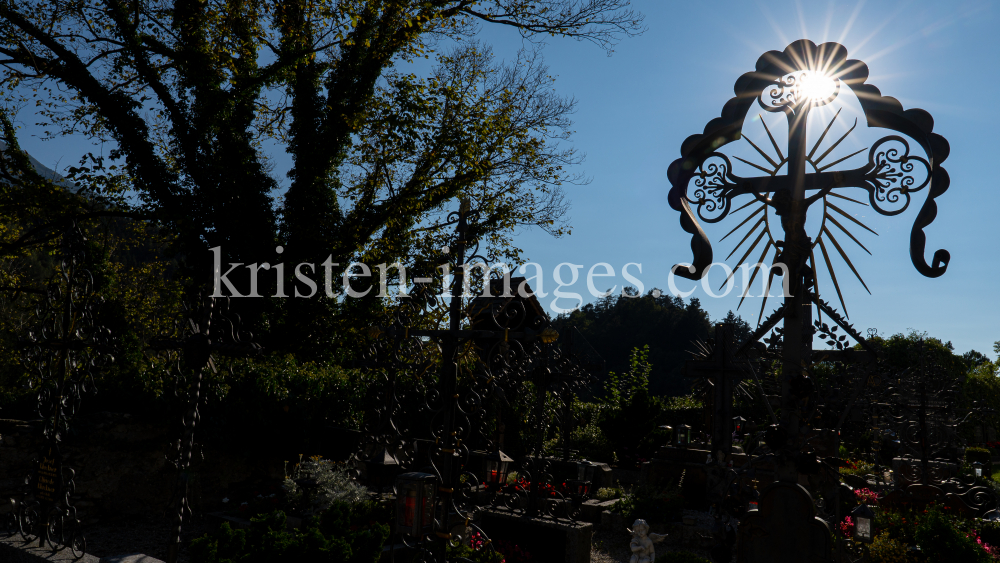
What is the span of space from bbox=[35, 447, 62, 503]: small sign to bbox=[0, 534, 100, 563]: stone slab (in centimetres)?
44

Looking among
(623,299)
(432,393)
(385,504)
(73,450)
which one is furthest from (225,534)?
(623,299)

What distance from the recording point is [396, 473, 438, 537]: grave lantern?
15.6ft

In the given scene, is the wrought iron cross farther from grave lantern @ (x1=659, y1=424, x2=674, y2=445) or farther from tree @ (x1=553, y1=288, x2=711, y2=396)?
tree @ (x1=553, y1=288, x2=711, y2=396)

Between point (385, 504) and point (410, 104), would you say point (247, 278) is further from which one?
point (385, 504)

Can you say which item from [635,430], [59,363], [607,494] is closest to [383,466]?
[59,363]

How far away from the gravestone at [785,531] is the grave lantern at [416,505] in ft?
8.24

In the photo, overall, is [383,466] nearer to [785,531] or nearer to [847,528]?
[785,531]

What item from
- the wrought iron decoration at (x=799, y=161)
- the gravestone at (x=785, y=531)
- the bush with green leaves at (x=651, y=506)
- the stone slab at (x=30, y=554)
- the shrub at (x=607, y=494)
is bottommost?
the shrub at (x=607, y=494)

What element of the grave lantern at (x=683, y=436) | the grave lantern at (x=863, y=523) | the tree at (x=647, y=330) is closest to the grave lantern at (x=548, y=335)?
the grave lantern at (x=863, y=523)

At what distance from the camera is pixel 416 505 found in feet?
15.6

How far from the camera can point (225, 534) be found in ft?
16.7

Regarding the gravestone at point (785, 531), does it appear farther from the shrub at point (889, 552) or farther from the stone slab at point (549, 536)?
the stone slab at point (549, 536)

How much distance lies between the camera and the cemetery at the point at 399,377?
367 centimetres

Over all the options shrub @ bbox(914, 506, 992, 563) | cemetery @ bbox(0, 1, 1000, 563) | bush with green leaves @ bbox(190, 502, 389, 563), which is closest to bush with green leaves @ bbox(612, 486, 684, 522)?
cemetery @ bbox(0, 1, 1000, 563)
